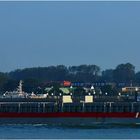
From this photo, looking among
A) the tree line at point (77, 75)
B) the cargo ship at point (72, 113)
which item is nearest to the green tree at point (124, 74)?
the tree line at point (77, 75)

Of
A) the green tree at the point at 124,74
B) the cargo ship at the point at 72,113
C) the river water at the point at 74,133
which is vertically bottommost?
the river water at the point at 74,133

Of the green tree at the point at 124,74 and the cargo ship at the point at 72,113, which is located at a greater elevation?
the green tree at the point at 124,74

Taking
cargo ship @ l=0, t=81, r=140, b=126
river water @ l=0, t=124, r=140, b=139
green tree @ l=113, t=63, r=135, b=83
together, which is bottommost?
river water @ l=0, t=124, r=140, b=139

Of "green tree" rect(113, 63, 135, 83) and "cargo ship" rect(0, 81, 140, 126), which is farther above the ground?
"green tree" rect(113, 63, 135, 83)

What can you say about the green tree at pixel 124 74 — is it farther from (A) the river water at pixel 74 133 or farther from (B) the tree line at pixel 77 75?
(A) the river water at pixel 74 133

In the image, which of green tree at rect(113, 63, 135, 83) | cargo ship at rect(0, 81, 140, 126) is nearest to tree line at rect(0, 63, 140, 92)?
green tree at rect(113, 63, 135, 83)

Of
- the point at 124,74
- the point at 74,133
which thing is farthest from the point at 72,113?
the point at 124,74

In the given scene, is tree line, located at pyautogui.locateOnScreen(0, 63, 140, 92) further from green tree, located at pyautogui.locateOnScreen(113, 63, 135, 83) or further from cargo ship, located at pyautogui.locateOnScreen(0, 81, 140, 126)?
cargo ship, located at pyautogui.locateOnScreen(0, 81, 140, 126)

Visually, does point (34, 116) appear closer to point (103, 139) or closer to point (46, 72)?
point (103, 139)

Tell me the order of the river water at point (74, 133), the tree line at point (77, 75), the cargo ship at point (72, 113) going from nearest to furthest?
the river water at point (74, 133)
the cargo ship at point (72, 113)
the tree line at point (77, 75)

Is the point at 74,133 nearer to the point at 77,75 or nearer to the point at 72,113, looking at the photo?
the point at 72,113

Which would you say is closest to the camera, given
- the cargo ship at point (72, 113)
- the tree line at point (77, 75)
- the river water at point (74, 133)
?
the river water at point (74, 133)

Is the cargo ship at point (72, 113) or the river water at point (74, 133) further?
the cargo ship at point (72, 113)

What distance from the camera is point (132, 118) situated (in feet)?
214
